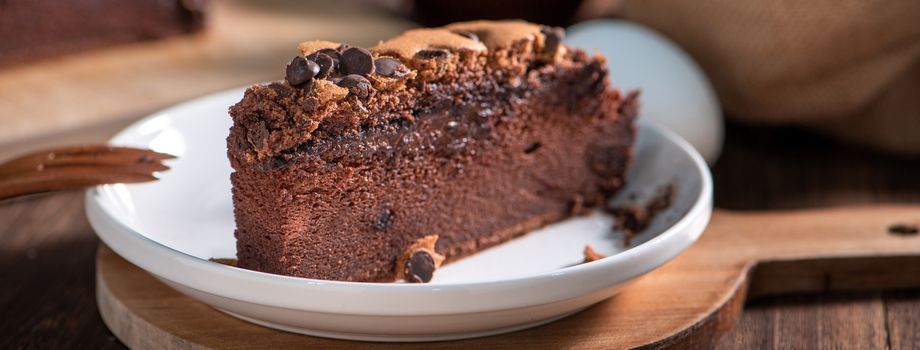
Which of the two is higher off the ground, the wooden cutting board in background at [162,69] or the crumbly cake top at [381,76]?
the crumbly cake top at [381,76]

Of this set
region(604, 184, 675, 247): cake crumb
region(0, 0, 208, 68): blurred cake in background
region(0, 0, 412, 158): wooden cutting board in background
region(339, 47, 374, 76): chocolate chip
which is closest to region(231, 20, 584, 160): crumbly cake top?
region(339, 47, 374, 76): chocolate chip

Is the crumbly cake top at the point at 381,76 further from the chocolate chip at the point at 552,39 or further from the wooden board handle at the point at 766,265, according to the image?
the wooden board handle at the point at 766,265

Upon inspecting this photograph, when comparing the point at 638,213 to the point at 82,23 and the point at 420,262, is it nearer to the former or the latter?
the point at 420,262

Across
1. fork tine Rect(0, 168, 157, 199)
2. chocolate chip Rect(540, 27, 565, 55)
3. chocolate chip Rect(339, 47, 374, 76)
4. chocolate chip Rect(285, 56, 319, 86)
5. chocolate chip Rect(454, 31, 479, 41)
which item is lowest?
fork tine Rect(0, 168, 157, 199)

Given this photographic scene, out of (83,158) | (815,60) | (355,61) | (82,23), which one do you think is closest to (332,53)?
(355,61)

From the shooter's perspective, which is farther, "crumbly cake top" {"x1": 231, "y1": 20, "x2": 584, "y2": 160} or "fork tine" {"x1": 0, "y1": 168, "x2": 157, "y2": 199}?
"fork tine" {"x1": 0, "y1": 168, "x2": 157, "y2": 199}

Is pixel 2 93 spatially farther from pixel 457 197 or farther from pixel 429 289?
pixel 429 289

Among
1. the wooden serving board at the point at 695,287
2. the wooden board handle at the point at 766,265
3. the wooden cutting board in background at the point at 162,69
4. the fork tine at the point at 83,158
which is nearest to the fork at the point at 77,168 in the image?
the fork tine at the point at 83,158

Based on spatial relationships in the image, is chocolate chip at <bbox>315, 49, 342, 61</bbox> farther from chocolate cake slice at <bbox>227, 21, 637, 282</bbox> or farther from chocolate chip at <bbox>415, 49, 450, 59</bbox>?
chocolate chip at <bbox>415, 49, 450, 59</bbox>
